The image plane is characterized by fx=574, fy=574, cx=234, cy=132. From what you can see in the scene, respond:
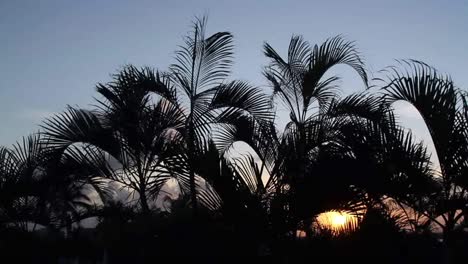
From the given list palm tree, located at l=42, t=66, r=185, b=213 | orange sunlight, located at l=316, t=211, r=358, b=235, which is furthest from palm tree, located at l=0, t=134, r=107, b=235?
orange sunlight, located at l=316, t=211, r=358, b=235

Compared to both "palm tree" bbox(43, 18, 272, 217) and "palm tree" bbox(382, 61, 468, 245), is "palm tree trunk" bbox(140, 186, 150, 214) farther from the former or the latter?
"palm tree" bbox(382, 61, 468, 245)

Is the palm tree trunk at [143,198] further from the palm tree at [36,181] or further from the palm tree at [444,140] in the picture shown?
the palm tree at [444,140]

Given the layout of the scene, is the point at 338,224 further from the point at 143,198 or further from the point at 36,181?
the point at 36,181

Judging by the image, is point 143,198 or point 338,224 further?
point 143,198

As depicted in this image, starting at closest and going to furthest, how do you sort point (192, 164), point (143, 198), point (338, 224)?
point (192, 164) → point (338, 224) → point (143, 198)

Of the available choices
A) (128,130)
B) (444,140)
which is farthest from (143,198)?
(444,140)

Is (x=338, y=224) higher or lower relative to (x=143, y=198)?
lower

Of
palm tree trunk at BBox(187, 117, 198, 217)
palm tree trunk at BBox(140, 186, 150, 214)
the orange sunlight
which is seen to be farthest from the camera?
palm tree trunk at BBox(140, 186, 150, 214)

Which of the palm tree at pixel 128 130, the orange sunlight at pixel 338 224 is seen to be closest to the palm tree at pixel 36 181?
the palm tree at pixel 128 130

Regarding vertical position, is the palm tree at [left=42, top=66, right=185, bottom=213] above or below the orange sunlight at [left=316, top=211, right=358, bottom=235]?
above

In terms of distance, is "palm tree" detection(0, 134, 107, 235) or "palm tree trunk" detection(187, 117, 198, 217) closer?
"palm tree trunk" detection(187, 117, 198, 217)

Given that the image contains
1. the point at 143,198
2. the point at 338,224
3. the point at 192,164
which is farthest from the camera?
the point at 143,198

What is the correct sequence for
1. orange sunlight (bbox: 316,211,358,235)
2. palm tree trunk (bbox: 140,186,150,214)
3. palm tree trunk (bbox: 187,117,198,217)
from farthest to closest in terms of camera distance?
palm tree trunk (bbox: 140,186,150,214), orange sunlight (bbox: 316,211,358,235), palm tree trunk (bbox: 187,117,198,217)

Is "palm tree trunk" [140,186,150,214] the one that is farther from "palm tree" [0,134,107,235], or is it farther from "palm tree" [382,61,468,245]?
"palm tree" [382,61,468,245]
